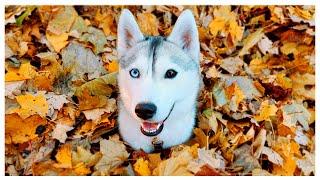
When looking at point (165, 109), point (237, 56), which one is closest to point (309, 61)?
point (237, 56)

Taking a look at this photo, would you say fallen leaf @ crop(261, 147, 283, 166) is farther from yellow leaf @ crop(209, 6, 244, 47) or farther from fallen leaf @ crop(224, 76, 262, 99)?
yellow leaf @ crop(209, 6, 244, 47)

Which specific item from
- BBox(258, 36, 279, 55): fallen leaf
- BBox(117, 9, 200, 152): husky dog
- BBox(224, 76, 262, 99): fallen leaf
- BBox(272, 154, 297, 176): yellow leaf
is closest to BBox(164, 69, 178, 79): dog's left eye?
BBox(117, 9, 200, 152): husky dog

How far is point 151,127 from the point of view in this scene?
3.33m

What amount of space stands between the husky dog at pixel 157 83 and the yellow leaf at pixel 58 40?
30 centimetres

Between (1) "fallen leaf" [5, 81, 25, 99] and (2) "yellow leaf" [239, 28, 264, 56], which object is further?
(2) "yellow leaf" [239, 28, 264, 56]

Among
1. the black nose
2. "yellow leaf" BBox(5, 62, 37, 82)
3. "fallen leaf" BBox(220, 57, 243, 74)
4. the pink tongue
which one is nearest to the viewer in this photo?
the black nose

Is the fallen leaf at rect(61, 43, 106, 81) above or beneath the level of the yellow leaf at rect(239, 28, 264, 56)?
beneath

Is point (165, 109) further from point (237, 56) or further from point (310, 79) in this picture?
point (310, 79)

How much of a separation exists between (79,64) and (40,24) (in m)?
0.31

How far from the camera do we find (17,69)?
345 cm

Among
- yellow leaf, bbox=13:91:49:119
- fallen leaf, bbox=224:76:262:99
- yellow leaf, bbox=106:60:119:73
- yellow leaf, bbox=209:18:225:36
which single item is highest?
yellow leaf, bbox=209:18:225:36

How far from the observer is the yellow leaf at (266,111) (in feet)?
11.3

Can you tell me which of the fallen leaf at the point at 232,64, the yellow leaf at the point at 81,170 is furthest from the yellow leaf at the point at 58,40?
the fallen leaf at the point at 232,64

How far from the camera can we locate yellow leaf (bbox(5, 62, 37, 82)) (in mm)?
3430
